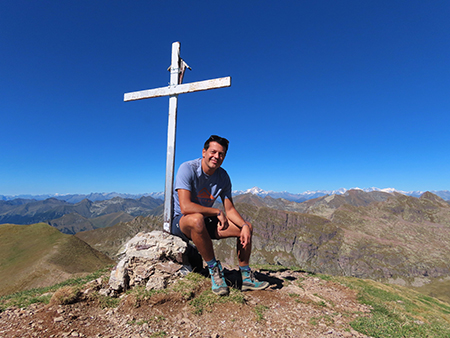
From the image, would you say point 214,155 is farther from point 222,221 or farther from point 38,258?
point 38,258

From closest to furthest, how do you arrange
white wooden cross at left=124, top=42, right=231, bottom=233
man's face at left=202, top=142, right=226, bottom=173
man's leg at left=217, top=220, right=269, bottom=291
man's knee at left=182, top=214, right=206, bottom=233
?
man's knee at left=182, top=214, right=206, bottom=233 → man's face at left=202, top=142, right=226, bottom=173 → man's leg at left=217, top=220, right=269, bottom=291 → white wooden cross at left=124, top=42, right=231, bottom=233

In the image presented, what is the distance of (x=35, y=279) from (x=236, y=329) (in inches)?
2499

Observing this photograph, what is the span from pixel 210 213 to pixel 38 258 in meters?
73.1

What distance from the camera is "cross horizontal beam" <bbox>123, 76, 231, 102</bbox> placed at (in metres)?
6.71

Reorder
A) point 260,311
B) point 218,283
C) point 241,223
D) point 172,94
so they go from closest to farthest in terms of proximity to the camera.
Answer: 1. point 260,311
2. point 218,283
3. point 241,223
4. point 172,94

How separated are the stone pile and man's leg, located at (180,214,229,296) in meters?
1.14

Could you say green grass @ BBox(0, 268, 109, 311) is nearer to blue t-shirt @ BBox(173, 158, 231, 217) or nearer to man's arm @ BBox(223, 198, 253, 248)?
blue t-shirt @ BBox(173, 158, 231, 217)

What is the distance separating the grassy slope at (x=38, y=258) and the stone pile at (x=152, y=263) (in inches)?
2035

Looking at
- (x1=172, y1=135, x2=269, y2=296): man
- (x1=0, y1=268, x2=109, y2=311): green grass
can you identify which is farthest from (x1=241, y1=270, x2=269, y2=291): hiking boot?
(x1=0, y1=268, x2=109, y2=311): green grass

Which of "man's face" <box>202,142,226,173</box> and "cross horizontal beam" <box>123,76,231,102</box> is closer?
"man's face" <box>202,142,226,173</box>

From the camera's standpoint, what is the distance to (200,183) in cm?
650

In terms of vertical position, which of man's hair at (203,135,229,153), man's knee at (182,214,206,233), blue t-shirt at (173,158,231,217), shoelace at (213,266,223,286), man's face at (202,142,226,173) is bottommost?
shoelace at (213,266,223,286)

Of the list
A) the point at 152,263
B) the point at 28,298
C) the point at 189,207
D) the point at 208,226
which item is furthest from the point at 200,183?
the point at 28,298

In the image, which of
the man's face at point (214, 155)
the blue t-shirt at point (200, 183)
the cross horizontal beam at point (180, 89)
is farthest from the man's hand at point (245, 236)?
the cross horizontal beam at point (180, 89)
